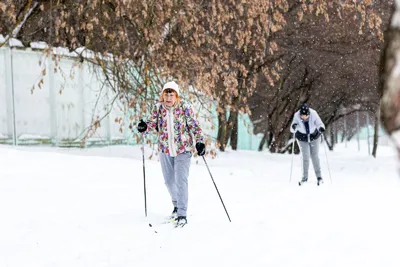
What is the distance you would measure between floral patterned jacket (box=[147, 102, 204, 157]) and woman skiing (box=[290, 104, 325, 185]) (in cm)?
548

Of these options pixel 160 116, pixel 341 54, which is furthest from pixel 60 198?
pixel 341 54

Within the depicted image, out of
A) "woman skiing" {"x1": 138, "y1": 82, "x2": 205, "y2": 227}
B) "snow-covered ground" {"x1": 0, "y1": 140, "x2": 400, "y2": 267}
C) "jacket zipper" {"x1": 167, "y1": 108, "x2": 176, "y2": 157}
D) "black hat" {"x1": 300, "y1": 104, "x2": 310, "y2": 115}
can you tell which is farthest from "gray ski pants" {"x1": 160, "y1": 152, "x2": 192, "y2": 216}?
"black hat" {"x1": 300, "y1": 104, "x2": 310, "y2": 115}

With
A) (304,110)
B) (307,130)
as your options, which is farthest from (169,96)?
(307,130)

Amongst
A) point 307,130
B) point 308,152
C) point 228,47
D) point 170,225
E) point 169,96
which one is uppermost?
point 228,47

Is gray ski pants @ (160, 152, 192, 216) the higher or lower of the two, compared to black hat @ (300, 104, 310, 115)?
lower

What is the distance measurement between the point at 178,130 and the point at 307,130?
603 cm

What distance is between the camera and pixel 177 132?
22.9ft

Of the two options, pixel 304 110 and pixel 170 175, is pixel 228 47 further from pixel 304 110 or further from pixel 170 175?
pixel 170 175

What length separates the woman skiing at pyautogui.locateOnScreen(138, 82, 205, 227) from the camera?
274 inches

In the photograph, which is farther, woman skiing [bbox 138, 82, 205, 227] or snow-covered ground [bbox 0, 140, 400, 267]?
woman skiing [bbox 138, 82, 205, 227]

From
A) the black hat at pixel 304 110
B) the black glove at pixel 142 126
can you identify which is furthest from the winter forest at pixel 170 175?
the black hat at pixel 304 110

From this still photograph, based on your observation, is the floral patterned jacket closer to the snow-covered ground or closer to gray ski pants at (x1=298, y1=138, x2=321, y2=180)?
the snow-covered ground

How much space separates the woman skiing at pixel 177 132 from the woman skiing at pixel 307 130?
5.49m

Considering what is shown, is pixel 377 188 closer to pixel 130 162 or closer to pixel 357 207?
pixel 357 207
